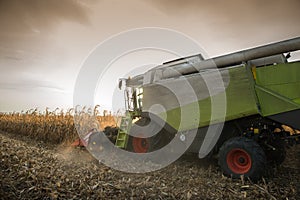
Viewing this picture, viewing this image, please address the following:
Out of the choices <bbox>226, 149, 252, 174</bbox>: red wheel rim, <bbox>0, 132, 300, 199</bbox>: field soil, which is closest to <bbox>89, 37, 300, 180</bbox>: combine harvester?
<bbox>226, 149, 252, 174</bbox>: red wheel rim

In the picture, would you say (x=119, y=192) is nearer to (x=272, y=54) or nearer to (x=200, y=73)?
(x=200, y=73)

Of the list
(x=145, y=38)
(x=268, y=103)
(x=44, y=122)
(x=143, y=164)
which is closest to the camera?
(x=268, y=103)

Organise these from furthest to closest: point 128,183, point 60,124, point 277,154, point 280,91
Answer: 1. point 60,124
2. point 277,154
3. point 280,91
4. point 128,183

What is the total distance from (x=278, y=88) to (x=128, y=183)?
10.00 ft

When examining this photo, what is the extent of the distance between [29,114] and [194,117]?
355 inches

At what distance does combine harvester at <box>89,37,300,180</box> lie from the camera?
167 inches

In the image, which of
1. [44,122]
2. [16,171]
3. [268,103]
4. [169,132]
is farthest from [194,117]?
[44,122]

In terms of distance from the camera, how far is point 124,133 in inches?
260

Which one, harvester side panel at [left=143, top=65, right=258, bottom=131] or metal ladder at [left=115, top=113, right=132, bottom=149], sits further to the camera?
metal ladder at [left=115, top=113, right=132, bottom=149]

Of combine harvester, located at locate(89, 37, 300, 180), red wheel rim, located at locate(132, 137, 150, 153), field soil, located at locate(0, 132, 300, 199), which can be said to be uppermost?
combine harvester, located at locate(89, 37, 300, 180)

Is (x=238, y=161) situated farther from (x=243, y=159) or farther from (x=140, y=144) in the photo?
(x=140, y=144)

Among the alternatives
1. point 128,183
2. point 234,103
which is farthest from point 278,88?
point 128,183

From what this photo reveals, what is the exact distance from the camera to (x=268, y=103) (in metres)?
4.37

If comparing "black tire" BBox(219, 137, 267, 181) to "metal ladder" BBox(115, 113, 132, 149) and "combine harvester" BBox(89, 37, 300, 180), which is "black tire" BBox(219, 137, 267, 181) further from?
"metal ladder" BBox(115, 113, 132, 149)
